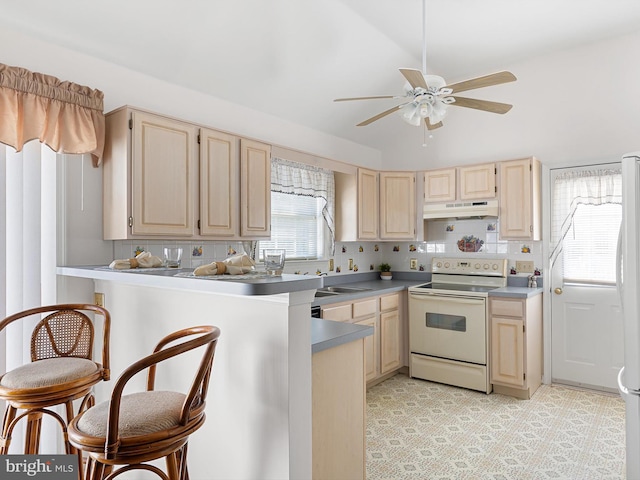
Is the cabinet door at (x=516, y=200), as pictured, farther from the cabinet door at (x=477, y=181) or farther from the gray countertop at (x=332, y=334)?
the gray countertop at (x=332, y=334)

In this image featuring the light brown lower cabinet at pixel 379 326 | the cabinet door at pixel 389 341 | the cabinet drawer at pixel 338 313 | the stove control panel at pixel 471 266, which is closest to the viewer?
the cabinet drawer at pixel 338 313

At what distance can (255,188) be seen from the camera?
126 inches

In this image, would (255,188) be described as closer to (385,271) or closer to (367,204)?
(367,204)

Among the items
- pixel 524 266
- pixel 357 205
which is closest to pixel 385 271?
pixel 357 205

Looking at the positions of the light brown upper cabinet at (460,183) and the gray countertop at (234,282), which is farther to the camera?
the light brown upper cabinet at (460,183)

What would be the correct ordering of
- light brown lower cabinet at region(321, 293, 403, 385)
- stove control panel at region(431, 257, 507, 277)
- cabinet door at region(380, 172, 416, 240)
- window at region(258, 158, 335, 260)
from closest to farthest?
light brown lower cabinet at region(321, 293, 403, 385)
window at region(258, 158, 335, 260)
stove control panel at region(431, 257, 507, 277)
cabinet door at region(380, 172, 416, 240)

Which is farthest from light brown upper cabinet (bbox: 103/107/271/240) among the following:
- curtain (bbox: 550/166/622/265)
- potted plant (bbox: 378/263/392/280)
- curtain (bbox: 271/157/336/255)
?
curtain (bbox: 550/166/622/265)

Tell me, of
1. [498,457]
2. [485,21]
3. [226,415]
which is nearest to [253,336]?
[226,415]

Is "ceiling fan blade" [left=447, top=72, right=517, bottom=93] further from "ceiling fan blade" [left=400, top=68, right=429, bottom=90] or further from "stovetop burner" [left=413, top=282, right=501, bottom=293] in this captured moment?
"stovetop burner" [left=413, top=282, right=501, bottom=293]

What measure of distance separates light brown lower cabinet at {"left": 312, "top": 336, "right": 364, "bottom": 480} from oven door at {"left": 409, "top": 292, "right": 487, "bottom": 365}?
2.23 metres

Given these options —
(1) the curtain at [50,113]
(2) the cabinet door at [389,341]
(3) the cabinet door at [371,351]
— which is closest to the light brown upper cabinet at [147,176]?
(1) the curtain at [50,113]

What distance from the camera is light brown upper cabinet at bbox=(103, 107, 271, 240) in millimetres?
2439

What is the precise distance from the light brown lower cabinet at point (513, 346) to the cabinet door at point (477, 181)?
3.57 feet

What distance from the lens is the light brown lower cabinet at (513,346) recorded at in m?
3.55
